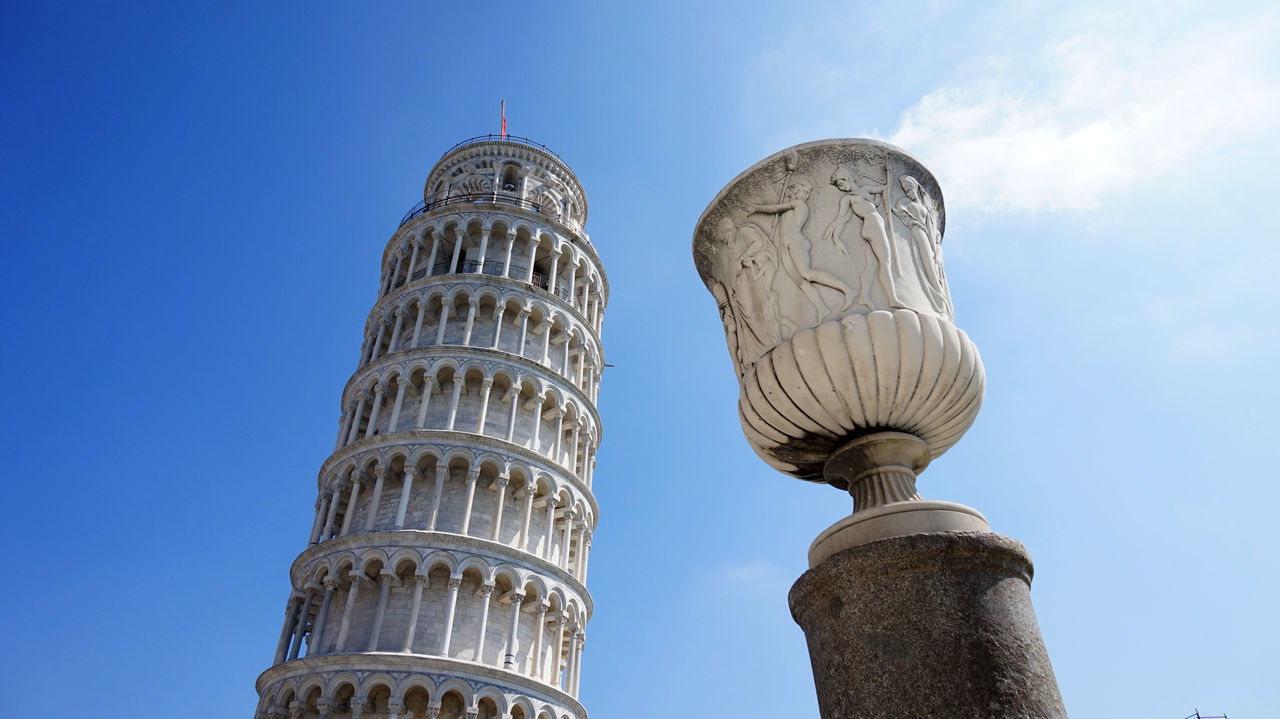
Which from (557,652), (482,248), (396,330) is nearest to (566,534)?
(557,652)

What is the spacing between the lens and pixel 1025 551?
2.72 meters

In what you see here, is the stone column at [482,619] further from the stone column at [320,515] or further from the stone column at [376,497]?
the stone column at [320,515]

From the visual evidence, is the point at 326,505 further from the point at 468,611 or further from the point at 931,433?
the point at 931,433

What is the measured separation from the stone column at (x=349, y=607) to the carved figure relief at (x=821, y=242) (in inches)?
751

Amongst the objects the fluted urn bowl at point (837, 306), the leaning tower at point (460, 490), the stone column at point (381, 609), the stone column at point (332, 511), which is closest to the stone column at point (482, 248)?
the leaning tower at point (460, 490)

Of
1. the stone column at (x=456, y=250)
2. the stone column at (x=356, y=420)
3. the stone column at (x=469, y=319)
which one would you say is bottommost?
the stone column at (x=356, y=420)

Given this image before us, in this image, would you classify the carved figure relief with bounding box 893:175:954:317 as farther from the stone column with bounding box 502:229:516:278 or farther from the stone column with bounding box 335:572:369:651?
the stone column with bounding box 502:229:516:278

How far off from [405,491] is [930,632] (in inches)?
819

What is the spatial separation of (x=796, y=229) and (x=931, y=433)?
1.04m

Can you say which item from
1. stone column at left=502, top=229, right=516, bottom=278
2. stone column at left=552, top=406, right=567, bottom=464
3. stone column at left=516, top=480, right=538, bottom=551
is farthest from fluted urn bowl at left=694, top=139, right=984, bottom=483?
stone column at left=502, top=229, right=516, bottom=278

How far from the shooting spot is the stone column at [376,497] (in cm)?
2172

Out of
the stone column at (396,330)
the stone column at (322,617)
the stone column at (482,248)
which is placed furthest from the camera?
the stone column at (482,248)

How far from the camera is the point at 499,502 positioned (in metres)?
22.3

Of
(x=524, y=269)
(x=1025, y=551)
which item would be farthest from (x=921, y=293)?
(x=524, y=269)
